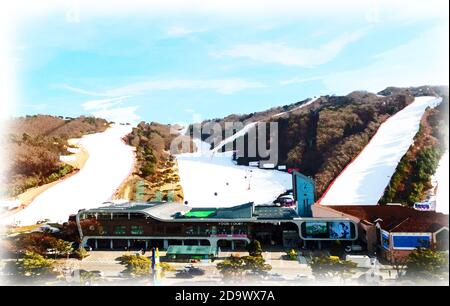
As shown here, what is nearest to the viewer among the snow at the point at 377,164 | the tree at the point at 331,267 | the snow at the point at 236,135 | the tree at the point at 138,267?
the tree at the point at 331,267

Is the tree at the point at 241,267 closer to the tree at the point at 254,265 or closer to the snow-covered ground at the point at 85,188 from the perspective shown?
the tree at the point at 254,265

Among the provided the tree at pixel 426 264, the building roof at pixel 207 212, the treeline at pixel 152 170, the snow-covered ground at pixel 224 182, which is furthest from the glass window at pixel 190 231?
the tree at pixel 426 264

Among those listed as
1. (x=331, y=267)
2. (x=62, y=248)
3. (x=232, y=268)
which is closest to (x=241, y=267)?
(x=232, y=268)

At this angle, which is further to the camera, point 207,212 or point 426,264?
point 207,212

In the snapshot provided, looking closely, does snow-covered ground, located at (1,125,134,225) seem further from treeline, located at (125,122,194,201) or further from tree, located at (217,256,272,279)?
tree, located at (217,256,272,279)

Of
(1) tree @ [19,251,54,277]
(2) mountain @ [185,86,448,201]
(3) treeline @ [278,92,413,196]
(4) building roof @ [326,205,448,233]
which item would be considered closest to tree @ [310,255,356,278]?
(4) building roof @ [326,205,448,233]

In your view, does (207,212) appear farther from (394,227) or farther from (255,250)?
(394,227)
